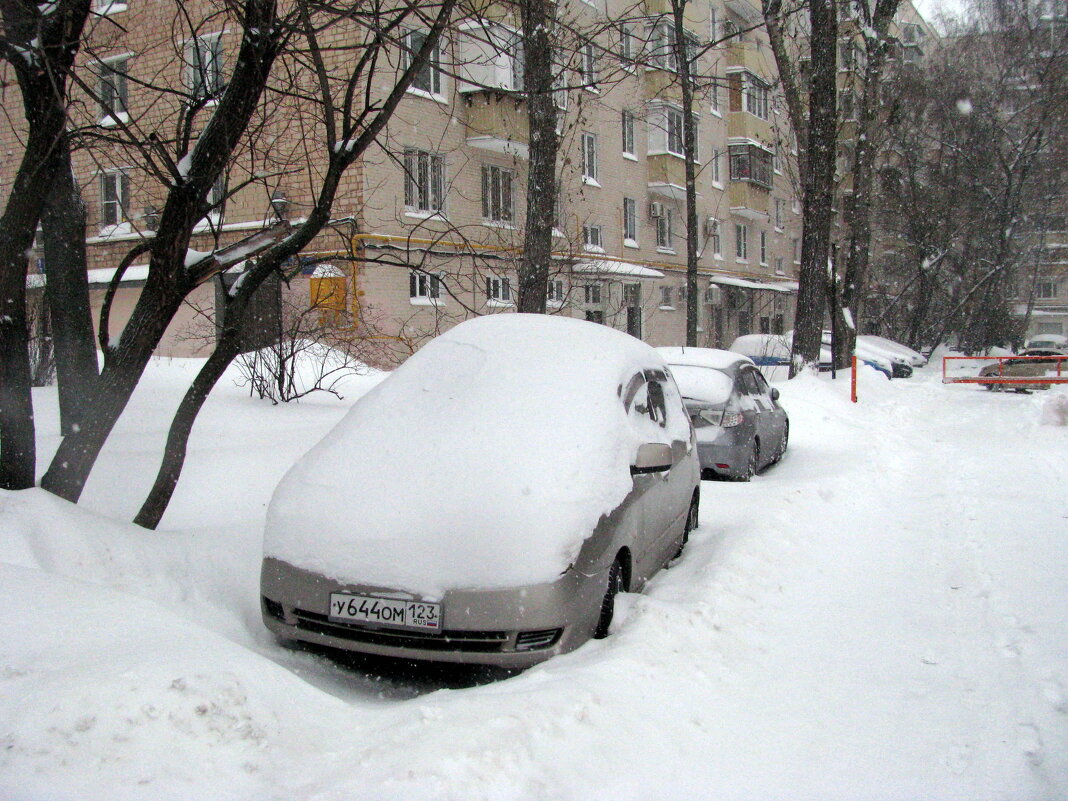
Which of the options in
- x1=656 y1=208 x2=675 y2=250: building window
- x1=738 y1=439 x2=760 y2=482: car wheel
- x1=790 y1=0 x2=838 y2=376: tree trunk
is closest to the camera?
x1=738 y1=439 x2=760 y2=482: car wheel

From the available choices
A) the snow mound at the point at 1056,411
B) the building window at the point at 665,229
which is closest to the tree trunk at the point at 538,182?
the snow mound at the point at 1056,411

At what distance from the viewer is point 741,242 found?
128 feet

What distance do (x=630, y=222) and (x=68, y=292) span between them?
26.0m

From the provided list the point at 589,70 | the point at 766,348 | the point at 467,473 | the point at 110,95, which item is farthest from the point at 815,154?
the point at 467,473

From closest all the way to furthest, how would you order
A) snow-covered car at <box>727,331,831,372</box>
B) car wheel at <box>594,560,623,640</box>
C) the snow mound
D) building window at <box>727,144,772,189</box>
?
1. car wheel at <box>594,560,623,640</box>
2. the snow mound
3. snow-covered car at <box>727,331,831,372</box>
4. building window at <box>727,144,772,189</box>

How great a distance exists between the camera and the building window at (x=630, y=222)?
29672 millimetres

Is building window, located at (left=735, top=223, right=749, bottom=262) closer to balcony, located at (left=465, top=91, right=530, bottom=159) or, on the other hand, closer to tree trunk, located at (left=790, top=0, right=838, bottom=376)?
balcony, located at (left=465, top=91, right=530, bottom=159)

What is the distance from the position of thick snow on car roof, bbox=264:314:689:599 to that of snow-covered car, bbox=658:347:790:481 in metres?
3.95

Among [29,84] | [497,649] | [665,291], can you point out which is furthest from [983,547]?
[665,291]

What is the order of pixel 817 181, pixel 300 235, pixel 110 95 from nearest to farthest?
1. pixel 300 235
2. pixel 110 95
3. pixel 817 181

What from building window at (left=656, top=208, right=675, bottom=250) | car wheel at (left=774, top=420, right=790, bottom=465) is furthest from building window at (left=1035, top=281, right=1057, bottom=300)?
car wheel at (left=774, top=420, right=790, bottom=465)

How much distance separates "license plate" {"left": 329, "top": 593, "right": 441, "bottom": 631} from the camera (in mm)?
3723

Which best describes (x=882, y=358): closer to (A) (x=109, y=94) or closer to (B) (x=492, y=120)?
(B) (x=492, y=120)

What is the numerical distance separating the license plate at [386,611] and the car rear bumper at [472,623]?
1.1 inches
